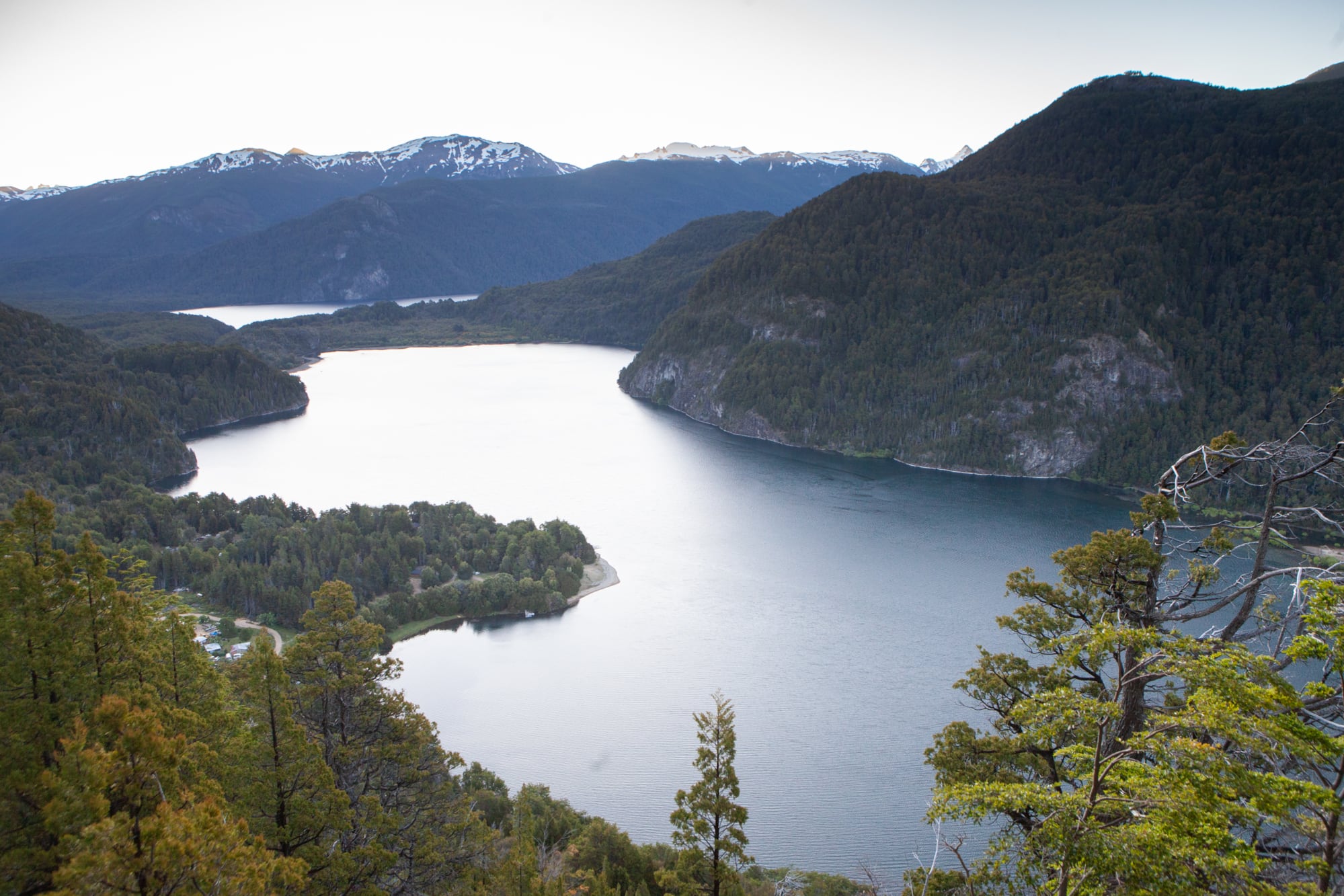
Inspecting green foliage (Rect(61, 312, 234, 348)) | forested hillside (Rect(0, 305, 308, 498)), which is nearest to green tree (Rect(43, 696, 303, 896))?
forested hillside (Rect(0, 305, 308, 498))

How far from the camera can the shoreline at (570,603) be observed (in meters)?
45.0

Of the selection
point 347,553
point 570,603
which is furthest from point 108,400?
point 570,603

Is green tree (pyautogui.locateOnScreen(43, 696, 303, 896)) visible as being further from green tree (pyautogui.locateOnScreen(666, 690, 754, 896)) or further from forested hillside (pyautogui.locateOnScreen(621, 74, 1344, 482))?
forested hillside (pyautogui.locateOnScreen(621, 74, 1344, 482))

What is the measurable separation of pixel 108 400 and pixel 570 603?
62.4 meters

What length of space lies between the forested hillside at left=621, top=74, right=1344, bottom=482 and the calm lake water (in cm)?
819

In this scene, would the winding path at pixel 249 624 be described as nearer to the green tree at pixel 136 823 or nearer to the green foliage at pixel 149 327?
the green tree at pixel 136 823

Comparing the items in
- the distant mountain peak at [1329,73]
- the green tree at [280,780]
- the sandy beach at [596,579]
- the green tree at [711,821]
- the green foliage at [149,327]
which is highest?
the distant mountain peak at [1329,73]

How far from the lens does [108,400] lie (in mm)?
82438

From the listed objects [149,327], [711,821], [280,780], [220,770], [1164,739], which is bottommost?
[711,821]

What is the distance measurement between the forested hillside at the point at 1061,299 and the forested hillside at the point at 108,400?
55.9 metres

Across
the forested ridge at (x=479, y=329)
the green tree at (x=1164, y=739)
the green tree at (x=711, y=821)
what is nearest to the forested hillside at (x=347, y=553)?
the green tree at (x=711, y=821)

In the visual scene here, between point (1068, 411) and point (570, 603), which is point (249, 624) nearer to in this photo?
point (570, 603)

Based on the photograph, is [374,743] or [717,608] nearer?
[374,743]

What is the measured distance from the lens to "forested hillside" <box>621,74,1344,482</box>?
265 feet
